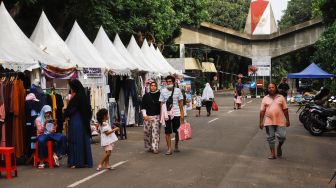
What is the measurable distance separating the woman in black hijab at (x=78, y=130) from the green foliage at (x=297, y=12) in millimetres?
63779

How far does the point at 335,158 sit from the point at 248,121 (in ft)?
36.1

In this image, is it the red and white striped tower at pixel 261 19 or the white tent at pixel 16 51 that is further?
the red and white striped tower at pixel 261 19

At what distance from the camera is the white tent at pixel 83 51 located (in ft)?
61.9

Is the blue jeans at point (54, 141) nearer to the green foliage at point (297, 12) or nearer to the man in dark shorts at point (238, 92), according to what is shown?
the man in dark shorts at point (238, 92)

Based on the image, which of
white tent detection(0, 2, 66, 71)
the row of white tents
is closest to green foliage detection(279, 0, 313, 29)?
the row of white tents

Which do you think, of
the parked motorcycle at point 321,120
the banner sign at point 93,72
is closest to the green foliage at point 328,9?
the parked motorcycle at point 321,120

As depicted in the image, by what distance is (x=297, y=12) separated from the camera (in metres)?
74.2

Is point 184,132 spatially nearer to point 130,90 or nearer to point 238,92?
point 130,90

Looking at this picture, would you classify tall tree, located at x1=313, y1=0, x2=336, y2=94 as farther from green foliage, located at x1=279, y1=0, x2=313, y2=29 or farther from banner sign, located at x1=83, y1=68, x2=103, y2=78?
green foliage, located at x1=279, y1=0, x2=313, y2=29

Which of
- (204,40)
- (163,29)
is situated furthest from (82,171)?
(204,40)

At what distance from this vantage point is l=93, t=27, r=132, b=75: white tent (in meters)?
20.9

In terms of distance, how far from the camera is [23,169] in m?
11.7

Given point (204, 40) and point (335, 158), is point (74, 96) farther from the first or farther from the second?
point (204, 40)

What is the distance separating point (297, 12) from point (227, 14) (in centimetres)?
1015
